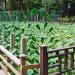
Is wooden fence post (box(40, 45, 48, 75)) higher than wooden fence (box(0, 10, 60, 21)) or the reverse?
higher

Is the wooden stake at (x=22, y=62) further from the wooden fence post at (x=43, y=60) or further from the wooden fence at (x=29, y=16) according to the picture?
the wooden fence at (x=29, y=16)

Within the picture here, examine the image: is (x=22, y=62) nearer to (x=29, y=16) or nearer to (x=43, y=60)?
(x=43, y=60)

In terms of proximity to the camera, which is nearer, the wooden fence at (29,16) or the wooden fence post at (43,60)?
the wooden fence post at (43,60)

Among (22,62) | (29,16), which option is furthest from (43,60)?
(29,16)

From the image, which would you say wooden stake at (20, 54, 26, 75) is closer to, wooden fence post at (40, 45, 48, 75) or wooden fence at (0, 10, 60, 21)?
wooden fence post at (40, 45, 48, 75)

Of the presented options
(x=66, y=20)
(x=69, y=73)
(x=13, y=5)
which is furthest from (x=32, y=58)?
(x=13, y=5)

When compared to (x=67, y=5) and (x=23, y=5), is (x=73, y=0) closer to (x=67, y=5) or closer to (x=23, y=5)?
(x=67, y=5)

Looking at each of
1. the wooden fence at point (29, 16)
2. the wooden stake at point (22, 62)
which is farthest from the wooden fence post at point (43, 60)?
the wooden fence at point (29, 16)

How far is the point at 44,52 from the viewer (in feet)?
16.1

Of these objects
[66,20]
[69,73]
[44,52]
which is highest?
[44,52]

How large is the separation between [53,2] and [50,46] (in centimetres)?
1779

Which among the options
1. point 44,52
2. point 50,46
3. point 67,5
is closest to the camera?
point 44,52

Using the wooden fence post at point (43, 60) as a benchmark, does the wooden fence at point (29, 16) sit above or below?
below

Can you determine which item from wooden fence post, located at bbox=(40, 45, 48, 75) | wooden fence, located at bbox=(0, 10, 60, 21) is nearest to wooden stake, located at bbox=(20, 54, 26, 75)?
wooden fence post, located at bbox=(40, 45, 48, 75)
